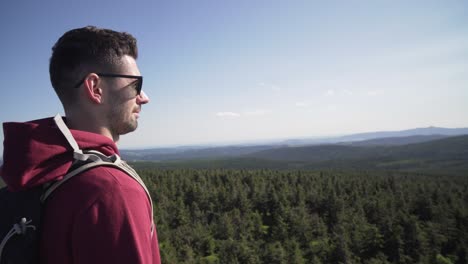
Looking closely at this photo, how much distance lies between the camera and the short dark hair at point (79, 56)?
5.91 feet

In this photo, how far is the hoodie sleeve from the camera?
1.29 m

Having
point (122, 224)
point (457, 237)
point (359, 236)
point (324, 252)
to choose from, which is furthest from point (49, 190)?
point (457, 237)

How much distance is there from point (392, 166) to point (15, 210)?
144 meters

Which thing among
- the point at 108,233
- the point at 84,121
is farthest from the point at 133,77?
the point at 108,233

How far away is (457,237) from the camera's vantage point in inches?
582

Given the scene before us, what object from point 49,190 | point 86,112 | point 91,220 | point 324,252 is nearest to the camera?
point 91,220

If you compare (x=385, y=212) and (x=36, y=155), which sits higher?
(x=36, y=155)

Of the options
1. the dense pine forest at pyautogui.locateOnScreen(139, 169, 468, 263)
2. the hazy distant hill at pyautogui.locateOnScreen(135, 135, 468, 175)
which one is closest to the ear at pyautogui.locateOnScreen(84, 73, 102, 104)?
the dense pine forest at pyautogui.locateOnScreen(139, 169, 468, 263)

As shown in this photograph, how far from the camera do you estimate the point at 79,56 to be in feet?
5.91

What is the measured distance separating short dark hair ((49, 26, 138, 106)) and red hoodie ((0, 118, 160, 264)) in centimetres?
39

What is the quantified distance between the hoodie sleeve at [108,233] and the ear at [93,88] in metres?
0.75

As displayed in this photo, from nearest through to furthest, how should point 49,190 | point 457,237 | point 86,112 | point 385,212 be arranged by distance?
1. point 49,190
2. point 86,112
3. point 457,237
4. point 385,212

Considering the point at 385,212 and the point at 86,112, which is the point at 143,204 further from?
the point at 385,212

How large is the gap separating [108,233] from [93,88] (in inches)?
39.6
